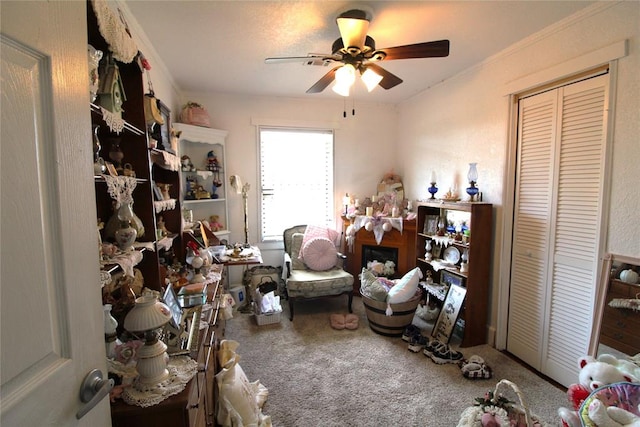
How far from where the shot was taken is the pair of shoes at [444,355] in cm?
236

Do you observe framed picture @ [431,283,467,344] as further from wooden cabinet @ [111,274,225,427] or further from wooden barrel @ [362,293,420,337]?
wooden cabinet @ [111,274,225,427]

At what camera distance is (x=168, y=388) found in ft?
3.39

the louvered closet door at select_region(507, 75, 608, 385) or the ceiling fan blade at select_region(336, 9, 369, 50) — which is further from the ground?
the ceiling fan blade at select_region(336, 9, 369, 50)

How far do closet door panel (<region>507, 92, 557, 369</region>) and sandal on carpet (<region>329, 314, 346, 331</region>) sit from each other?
58.8 inches

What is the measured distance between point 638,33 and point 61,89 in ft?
8.62

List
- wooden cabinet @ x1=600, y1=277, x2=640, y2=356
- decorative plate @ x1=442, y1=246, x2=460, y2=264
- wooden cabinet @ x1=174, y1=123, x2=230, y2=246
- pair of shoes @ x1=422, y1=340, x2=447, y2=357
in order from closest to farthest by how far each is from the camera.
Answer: wooden cabinet @ x1=600, y1=277, x2=640, y2=356, pair of shoes @ x1=422, y1=340, x2=447, y2=357, decorative plate @ x1=442, y1=246, x2=460, y2=264, wooden cabinet @ x1=174, y1=123, x2=230, y2=246

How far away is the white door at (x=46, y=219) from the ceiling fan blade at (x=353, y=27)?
1352 mm

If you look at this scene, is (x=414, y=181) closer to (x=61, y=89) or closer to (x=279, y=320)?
(x=279, y=320)

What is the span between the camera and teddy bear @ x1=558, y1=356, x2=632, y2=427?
4.51 ft

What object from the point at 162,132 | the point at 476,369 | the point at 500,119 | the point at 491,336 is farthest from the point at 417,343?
the point at 162,132

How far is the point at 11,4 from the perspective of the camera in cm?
50

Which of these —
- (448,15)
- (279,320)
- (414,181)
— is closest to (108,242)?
(279,320)

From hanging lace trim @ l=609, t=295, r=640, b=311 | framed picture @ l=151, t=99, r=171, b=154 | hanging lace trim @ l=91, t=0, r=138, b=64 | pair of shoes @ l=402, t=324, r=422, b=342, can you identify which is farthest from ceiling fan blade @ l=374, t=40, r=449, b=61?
pair of shoes @ l=402, t=324, r=422, b=342

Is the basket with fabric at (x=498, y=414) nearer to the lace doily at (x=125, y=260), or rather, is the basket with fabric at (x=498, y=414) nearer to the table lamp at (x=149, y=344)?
the table lamp at (x=149, y=344)
